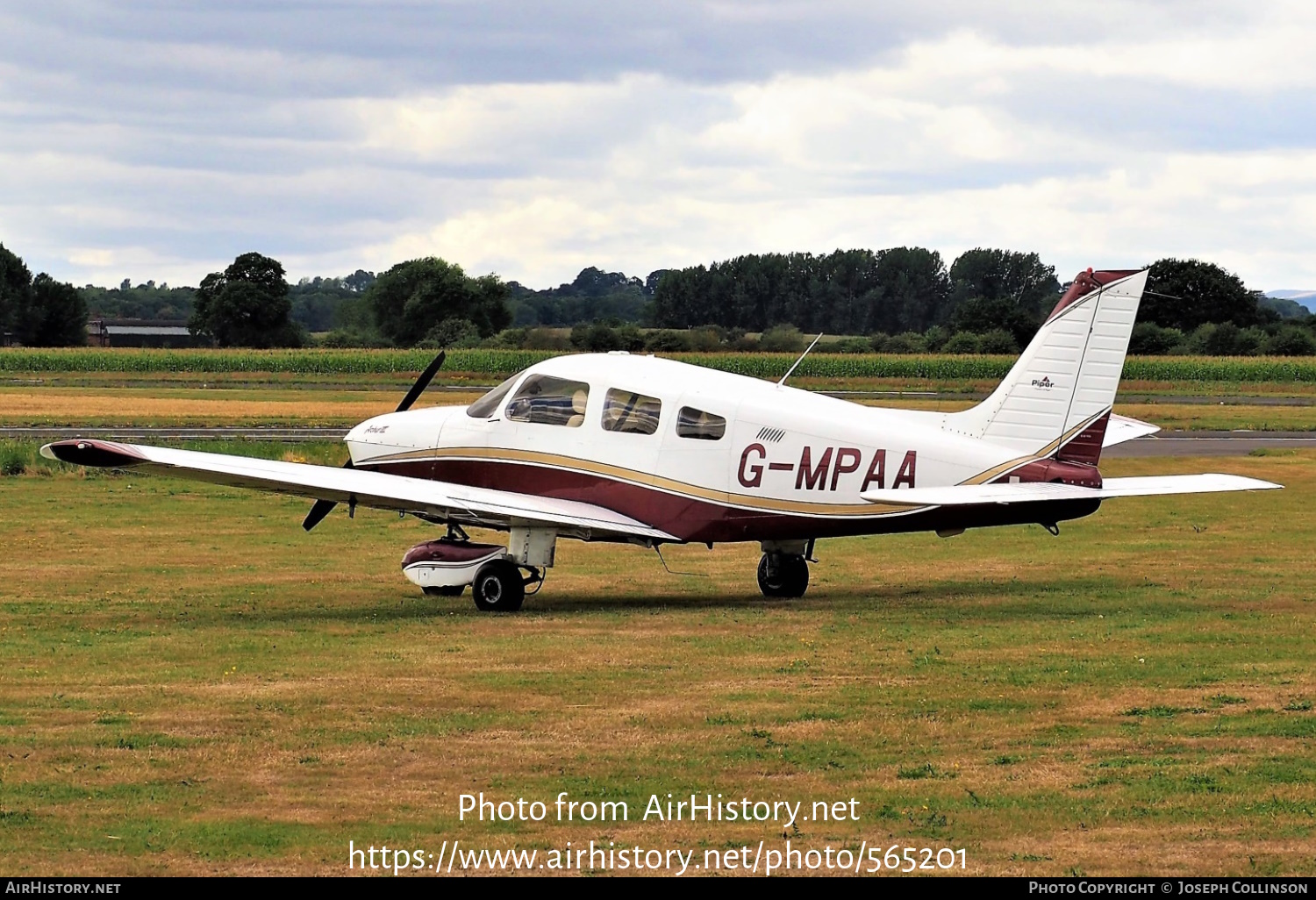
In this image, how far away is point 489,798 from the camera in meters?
9.38

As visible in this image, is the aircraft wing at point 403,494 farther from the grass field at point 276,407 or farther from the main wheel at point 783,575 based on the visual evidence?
the grass field at point 276,407

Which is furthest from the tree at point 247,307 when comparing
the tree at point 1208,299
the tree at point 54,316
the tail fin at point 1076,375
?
the tail fin at point 1076,375

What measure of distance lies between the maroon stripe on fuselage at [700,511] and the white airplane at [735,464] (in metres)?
0.02

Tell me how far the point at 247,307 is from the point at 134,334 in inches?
1579

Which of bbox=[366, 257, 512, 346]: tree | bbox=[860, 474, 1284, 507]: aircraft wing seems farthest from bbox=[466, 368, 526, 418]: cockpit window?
bbox=[366, 257, 512, 346]: tree

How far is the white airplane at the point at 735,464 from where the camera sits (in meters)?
16.3

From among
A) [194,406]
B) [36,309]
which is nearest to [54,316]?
[36,309]

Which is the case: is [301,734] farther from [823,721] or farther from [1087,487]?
[1087,487]

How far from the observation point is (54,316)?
429ft

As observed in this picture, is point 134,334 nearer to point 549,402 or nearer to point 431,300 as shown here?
point 431,300

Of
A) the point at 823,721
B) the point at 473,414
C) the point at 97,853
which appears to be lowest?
the point at 97,853

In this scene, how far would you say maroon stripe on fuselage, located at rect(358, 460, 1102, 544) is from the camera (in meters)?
16.1

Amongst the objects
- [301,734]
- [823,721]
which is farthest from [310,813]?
[823,721]

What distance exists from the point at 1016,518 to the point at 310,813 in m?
8.92
